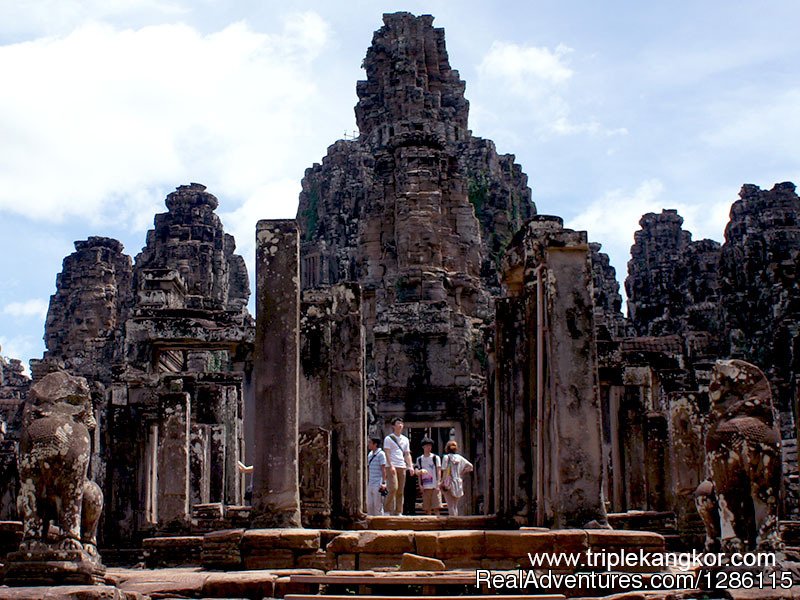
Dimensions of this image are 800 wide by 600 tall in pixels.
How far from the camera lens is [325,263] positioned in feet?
181

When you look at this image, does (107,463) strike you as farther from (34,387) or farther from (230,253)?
(230,253)

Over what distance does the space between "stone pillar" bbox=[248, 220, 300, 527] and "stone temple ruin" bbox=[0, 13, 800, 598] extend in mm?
25

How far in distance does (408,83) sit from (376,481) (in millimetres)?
42066

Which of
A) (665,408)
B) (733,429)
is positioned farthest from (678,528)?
(733,429)

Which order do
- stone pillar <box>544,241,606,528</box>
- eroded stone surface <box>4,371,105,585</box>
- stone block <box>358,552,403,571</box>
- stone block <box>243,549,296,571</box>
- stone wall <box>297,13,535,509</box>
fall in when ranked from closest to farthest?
eroded stone surface <box>4,371,105,585</box> < stone block <box>358,552,403,571</box> < stone block <box>243,549,296,571</box> < stone pillar <box>544,241,606,528</box> < stone wall <box>297,13,535,509</box>

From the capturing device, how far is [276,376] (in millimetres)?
13742

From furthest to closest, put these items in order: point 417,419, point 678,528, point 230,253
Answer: point 230,253, point 417,419, point 678,528

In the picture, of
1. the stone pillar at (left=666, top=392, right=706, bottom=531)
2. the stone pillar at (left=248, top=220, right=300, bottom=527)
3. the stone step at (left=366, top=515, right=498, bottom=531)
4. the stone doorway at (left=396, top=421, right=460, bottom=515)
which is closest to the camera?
the stone pillar at (left=248, top=220, right=300, bottom=527)

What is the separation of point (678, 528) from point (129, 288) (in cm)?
4289

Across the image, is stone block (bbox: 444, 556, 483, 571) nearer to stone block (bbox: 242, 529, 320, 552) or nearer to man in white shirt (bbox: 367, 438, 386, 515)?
stone block (bbox: 242, 529, 320, 552)

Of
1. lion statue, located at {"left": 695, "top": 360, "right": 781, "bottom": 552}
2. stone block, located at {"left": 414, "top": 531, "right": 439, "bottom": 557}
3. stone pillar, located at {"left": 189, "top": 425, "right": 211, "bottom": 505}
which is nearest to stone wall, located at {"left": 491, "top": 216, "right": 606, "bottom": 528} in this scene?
stone block, located at {"left": 414, "top": 531, "right": 439, "bottom": 557}

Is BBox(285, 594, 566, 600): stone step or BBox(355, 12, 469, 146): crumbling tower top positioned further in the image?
BBox(355, 12, 469, 146): crumbling tower top

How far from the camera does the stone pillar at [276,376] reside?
44.2ft

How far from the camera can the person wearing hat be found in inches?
750
